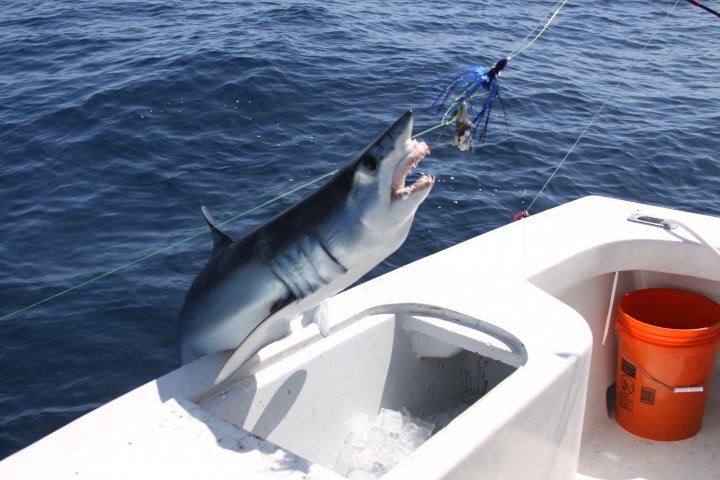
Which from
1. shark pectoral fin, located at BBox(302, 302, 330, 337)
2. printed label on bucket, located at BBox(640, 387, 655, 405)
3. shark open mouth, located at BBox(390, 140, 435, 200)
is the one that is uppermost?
shark open mouth, located at BBox(390, 140, 435, 200)

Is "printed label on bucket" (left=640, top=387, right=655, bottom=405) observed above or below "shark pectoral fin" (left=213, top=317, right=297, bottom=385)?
below

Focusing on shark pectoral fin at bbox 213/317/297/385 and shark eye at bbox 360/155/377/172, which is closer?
shark eye at bbox 360/155/377/172

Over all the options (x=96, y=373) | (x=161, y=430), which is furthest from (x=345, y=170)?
(x=96, y=373)

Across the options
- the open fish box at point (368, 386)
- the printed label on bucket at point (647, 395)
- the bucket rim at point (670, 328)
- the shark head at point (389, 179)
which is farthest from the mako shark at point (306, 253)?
the printed label on bucket at point (647, 395)

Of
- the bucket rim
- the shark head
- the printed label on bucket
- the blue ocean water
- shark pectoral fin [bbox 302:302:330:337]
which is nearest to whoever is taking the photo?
the shark head

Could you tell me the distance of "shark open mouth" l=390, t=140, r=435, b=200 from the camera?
8.16 feet

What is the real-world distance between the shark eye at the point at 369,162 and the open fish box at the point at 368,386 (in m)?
1.05

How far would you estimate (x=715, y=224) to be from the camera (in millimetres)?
4520

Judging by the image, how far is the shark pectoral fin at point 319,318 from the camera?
307 centimetres

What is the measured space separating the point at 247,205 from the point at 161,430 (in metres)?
5.42

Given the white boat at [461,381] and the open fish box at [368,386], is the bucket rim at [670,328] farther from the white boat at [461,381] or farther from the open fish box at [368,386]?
the open fish box at [368,386]

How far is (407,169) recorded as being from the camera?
2527 mm

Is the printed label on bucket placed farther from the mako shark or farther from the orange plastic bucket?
the mako shark

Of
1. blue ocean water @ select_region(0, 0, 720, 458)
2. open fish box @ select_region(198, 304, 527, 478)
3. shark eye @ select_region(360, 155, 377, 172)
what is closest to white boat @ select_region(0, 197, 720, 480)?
open fish box @ select_region(198, 304, 527, 478)
